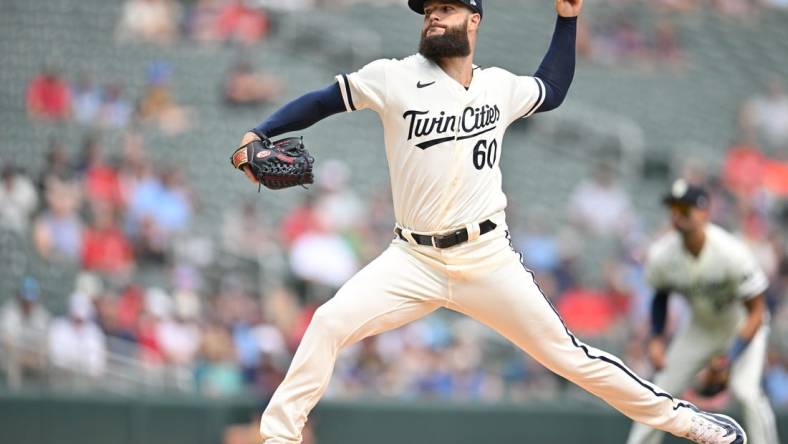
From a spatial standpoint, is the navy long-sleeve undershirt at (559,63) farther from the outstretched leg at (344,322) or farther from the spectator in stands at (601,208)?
the spectator in stands at (601,208)

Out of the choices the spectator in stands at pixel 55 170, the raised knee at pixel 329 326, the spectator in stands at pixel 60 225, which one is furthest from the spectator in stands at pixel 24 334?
the raised knee at pixel 329 326

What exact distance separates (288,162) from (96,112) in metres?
8.75

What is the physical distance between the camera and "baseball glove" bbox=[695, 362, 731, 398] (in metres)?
8.07

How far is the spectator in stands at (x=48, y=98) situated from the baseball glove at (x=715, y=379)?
8.21m

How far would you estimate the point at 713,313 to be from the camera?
8.59 meters

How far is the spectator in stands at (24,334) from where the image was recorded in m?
10.7

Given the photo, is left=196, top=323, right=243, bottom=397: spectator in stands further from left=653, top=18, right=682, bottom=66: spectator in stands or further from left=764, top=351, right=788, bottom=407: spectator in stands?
left=653, top=18, right=682, bottom=66: spectator in stands

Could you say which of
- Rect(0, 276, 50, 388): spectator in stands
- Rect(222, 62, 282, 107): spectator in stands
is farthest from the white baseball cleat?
Rect(222, 62, 282, 107): spectator in stands

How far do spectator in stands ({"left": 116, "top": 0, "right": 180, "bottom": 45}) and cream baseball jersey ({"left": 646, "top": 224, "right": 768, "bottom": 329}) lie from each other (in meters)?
8.64

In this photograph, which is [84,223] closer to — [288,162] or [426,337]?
[426,337]

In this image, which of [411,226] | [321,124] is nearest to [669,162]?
[321,124]

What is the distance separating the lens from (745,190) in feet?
55.6

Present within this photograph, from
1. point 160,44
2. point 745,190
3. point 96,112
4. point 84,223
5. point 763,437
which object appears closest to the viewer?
point 763,437

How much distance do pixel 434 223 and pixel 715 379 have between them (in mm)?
2800
